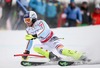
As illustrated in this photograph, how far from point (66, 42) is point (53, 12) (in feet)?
1.01

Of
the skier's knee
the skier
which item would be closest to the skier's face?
the skier

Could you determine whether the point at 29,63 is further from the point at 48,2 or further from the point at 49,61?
the point at 48,2

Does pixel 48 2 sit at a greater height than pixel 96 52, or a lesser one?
greater

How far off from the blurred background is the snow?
0.18ft

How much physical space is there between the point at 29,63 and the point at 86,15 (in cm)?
71

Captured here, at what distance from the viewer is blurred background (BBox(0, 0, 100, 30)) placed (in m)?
2.23

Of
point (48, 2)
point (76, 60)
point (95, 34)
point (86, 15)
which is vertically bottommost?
point (76, 60)

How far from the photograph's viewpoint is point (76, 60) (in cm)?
225

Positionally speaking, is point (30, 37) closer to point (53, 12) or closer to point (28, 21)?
point (28, 21)

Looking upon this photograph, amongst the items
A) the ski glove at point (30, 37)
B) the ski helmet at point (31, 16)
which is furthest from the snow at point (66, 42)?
the ski helmet at point (31, 16)

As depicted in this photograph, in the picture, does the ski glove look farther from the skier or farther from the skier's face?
the skier's face

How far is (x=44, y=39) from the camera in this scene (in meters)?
2.26

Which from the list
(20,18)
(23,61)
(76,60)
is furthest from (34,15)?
(76,60)

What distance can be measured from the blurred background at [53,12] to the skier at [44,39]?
5cm
